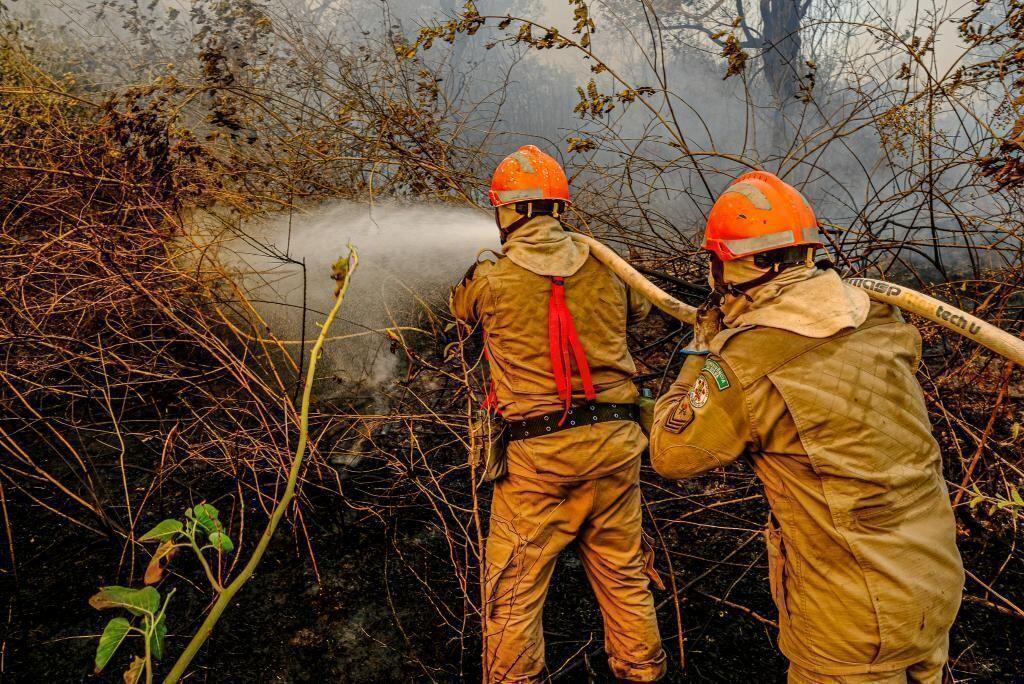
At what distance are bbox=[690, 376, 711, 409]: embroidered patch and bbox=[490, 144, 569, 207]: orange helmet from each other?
1.28m

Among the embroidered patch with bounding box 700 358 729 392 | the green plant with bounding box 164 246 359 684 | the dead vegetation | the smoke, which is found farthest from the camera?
the smoke

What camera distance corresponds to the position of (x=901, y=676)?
71.1 inches

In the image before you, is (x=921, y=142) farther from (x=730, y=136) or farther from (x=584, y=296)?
(x=730, y=136)

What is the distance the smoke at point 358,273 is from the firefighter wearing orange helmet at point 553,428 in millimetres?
2060

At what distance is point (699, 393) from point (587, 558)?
1.31 meters

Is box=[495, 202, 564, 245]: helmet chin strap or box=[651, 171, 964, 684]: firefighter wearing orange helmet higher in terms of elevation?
box=[495, 202, 564, 245]: helmet chin strap

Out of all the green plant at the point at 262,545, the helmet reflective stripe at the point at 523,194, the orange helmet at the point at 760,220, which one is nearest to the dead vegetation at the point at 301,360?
the helmet reflective stripe at the point at 523,194

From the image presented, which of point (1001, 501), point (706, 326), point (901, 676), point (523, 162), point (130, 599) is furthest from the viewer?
point (523, 162)

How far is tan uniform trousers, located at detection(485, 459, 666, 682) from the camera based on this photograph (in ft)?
8.54

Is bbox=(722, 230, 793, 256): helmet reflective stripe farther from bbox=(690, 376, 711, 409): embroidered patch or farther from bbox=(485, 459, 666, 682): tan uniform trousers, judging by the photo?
bbox=(485, 459, 666, 682): tan uniform trousers

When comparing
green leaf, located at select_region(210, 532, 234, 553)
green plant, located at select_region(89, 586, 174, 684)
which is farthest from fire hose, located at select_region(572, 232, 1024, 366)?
green plant, located at select_region(89, 586, 174, 684)

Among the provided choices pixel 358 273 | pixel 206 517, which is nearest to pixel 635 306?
pixel 206 517

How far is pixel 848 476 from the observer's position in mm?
1701

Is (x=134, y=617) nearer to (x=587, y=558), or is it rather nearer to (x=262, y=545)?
(x=262, y=545)
